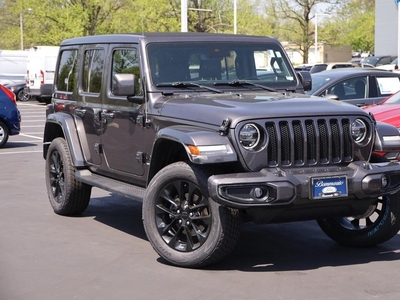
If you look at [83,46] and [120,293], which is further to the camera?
[83,46]

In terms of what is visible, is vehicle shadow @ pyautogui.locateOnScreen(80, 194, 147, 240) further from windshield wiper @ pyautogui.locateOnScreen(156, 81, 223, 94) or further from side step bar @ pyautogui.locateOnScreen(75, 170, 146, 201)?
windshield wiper @ pyautogui.locateOnScreen(156, 81, 223, 94)

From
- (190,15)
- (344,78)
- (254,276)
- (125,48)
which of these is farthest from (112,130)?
(190,15)

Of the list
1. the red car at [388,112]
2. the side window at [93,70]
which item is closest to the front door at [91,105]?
the side window at [93,70]

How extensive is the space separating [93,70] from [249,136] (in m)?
2.97

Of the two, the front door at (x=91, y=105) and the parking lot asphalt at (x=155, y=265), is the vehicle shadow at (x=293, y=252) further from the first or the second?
the front door at (x=91, y=105)

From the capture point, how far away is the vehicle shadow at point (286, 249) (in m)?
7.22

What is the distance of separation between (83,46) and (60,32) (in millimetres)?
42883

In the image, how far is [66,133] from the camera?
9289 millimetres

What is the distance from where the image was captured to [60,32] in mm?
51406

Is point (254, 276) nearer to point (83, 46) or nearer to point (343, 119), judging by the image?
point (343, 119)

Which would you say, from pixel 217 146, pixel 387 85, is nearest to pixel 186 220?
pixel 217 146

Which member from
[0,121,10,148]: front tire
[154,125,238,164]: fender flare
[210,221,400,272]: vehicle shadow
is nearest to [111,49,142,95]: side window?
[154,125,238,164]: fender flare

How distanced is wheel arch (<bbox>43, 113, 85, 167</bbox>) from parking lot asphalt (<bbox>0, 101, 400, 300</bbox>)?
743 millimetres

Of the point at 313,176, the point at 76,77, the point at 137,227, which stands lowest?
the point at 137,227
